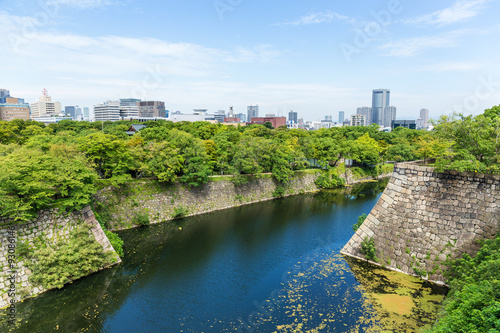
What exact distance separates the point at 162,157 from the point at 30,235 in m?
13.6

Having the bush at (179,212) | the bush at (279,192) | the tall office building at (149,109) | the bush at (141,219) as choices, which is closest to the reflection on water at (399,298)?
the bush at (179,212)

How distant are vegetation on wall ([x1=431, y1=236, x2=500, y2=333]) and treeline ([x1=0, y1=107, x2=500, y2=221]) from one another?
4736 millimetres

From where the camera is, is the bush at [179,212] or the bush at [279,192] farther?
the bush at [279,192]

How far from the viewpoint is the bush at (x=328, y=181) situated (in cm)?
4419

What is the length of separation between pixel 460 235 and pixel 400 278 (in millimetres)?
4122

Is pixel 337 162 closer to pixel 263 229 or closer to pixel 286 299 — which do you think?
pixel 263 229

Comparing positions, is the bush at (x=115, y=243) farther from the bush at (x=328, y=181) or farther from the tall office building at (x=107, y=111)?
the tall office building at (x=107, y=111)

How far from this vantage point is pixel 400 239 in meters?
17.7

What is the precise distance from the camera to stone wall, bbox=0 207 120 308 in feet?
50.2

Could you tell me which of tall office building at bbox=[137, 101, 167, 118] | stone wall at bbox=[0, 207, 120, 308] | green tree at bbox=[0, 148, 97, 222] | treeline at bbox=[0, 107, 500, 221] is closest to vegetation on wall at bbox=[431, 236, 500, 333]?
treeline at bbox=[0, 107, 500, 221]

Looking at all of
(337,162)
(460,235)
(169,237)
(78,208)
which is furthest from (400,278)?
(337,162)

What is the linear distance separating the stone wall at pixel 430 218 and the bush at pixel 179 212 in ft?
58.3

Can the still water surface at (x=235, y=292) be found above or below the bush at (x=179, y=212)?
below

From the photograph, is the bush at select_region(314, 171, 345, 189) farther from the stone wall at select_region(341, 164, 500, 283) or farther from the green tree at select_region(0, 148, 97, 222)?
the green tree at select_region(0, 148, 97, 222)
